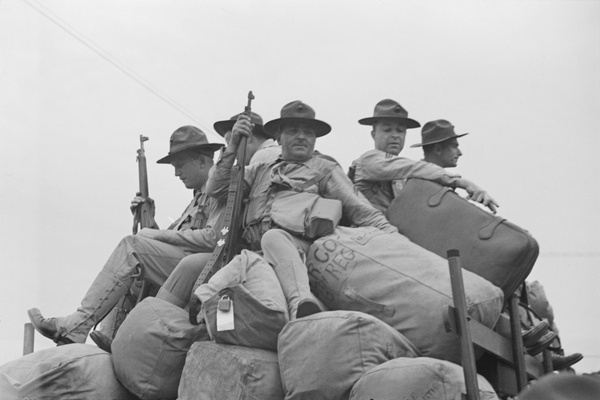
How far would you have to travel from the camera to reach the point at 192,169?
23.4ft

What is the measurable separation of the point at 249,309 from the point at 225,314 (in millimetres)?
116

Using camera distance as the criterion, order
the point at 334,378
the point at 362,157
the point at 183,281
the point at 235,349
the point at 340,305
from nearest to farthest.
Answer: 1. the point at 334,378
2. the point at 235,349
3. the point at 340,305
4. the point at 183,281
5. the point at 362,157

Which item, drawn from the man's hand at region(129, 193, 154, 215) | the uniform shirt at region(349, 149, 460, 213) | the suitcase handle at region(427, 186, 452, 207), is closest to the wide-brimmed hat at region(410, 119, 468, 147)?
the uniform shirt at region(349, 149, 460, 213)

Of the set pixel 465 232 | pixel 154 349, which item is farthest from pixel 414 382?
pixel 154 349

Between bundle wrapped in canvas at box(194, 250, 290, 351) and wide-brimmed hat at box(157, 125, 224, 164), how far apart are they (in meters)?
2.22

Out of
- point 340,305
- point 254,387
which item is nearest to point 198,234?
point 340,305

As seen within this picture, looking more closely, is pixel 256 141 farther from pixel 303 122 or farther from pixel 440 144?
pixel 440 144

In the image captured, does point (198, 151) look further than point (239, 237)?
Yes

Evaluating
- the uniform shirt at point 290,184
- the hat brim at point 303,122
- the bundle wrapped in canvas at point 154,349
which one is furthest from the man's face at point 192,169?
the bundle wrapped in canvas at point 154,349

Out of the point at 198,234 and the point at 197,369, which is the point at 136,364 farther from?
the point at 198,234

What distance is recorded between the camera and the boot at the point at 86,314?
19.3 feet

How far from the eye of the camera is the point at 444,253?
5.36m

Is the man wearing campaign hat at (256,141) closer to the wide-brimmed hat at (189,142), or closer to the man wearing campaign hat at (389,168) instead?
the wide-brimmed hat at (189,142)

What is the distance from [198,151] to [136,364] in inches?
88.1
